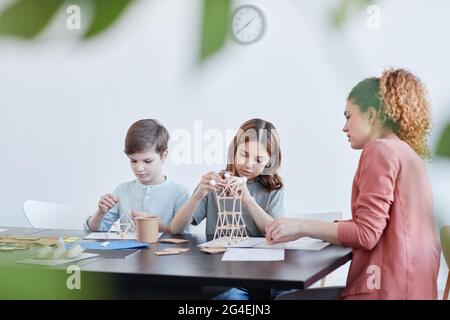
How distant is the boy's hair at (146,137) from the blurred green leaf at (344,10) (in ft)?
2.29

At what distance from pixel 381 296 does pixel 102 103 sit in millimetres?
527

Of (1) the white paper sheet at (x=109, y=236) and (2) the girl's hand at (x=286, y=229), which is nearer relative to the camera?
(2) the girl's hand at (x=286, y=229)

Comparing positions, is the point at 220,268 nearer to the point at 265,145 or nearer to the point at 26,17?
the point at 265,145

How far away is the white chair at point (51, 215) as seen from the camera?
110 centimetres

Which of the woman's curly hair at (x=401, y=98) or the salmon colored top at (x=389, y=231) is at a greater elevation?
the woman's curly hair at (x=401, y=98)

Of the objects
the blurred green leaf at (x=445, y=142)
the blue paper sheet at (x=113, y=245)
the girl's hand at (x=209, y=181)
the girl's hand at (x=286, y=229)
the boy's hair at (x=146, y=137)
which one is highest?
the boy's hair at (x=146, y=137)

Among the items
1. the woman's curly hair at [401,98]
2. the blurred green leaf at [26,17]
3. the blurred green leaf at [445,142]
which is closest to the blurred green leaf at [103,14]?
the blurred green leaf at [26,17]

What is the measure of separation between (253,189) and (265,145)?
0.15 metres

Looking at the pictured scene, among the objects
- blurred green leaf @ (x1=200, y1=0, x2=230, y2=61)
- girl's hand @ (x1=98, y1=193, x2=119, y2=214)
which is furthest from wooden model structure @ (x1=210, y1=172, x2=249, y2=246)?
blurred green leaf @ (x1=200, y1=0, x2=230, y2=61)

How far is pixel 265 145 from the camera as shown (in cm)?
127

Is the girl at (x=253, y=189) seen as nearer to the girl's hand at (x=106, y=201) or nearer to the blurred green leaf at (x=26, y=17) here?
the girl's hand at (x=106, y=201)

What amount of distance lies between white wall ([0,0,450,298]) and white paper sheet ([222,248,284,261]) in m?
0.15

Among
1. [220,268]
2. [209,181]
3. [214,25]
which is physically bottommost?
[220,268]

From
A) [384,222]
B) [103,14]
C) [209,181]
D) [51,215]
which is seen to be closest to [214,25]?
[103,14]
